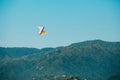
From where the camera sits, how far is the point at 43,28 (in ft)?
142

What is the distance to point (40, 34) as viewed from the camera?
137 feet

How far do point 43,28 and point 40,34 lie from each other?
1.78 meters
